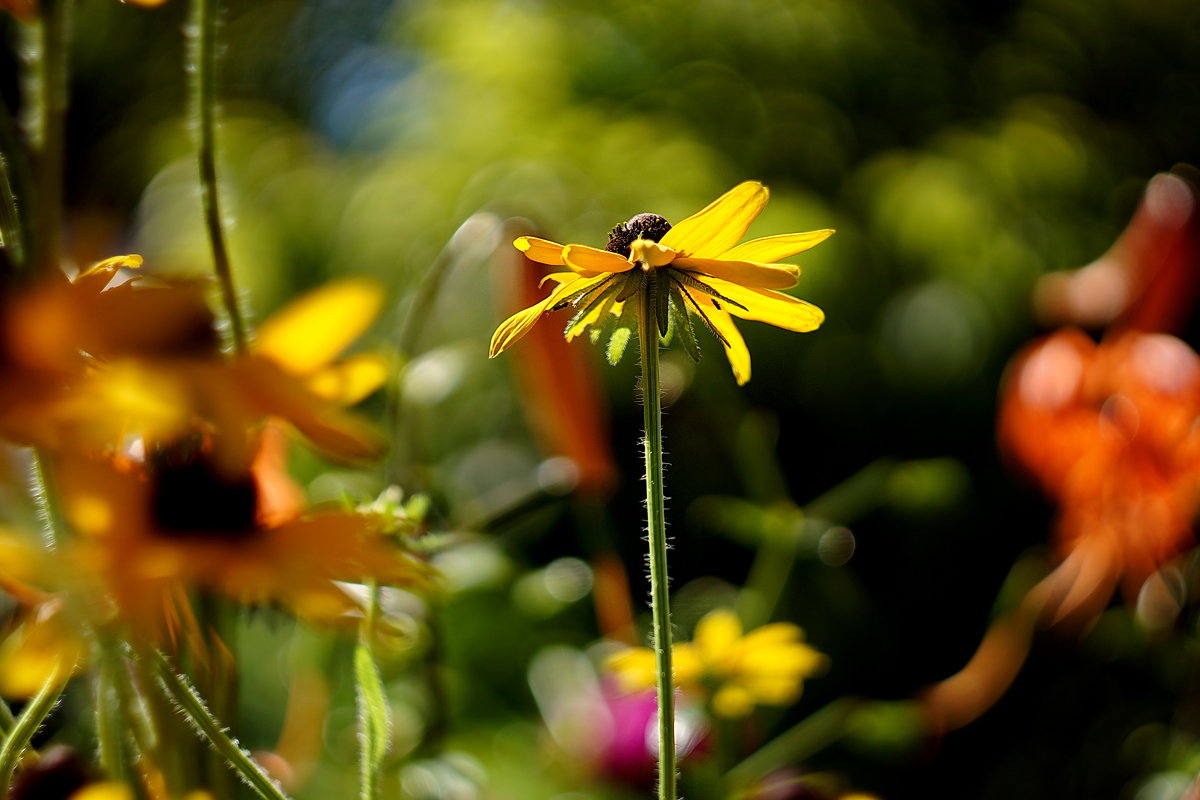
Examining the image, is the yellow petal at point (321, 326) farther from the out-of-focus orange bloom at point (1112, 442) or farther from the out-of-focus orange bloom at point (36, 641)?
the out-of-focus orange bloom at point (1112, 442)

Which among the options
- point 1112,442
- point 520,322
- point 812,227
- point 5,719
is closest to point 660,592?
point 520,322

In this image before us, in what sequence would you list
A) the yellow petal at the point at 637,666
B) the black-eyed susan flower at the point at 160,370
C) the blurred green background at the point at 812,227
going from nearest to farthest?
the black-eyed susan flower at the point at 160,370 → the yellow petal at the point at 637,666 → the blurred green background at the point at 812,227

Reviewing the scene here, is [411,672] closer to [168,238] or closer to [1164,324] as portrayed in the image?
[1164,324]

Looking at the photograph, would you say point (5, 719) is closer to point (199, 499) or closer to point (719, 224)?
point (199, 499)

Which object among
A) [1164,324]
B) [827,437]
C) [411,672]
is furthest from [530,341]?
[827,437]

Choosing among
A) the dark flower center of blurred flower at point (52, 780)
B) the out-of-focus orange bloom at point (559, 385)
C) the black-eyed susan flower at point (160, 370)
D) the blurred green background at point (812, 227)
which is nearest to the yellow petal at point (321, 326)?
the black-eyed susan flower at point (160, 370)

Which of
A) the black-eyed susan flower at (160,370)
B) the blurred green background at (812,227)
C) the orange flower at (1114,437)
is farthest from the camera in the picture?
the blurred green background at (812,227)
